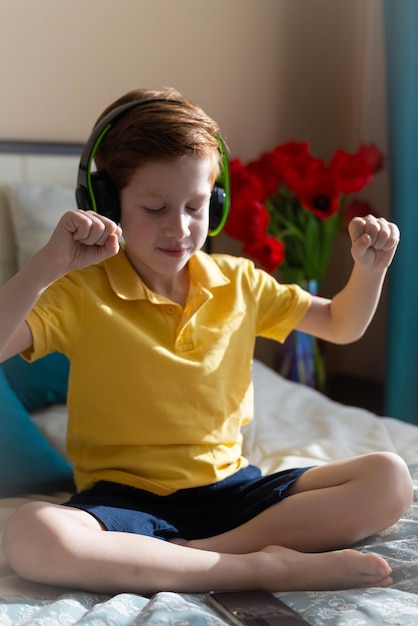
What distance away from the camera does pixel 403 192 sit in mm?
2283

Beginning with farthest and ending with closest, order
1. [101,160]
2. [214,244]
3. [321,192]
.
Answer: [214,244], [321,192], [101,160]

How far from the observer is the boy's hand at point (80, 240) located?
3.37 feet

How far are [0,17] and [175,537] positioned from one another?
1312 mm

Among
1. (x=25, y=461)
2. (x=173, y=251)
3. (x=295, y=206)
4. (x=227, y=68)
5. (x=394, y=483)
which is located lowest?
(x=25, y=461)

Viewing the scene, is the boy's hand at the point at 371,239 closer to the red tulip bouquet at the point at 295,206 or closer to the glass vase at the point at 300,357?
the red tulip bouquet at the point at 295,206

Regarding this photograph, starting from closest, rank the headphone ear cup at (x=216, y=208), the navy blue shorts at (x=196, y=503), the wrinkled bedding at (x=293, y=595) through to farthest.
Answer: the wrinkled bedding at (x=293, y=595), the navy blue shorts at (x=196, y=503), the headphone ear cup at (x=216, y=208)

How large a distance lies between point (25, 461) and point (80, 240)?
500mm

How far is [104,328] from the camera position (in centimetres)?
121

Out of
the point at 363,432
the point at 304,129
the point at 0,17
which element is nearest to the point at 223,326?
the point at 363,432

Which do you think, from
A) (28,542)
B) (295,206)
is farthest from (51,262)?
(295,206)

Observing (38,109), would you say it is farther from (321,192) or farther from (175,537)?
(175,537)

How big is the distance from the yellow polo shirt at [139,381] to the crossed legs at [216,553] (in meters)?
0.13

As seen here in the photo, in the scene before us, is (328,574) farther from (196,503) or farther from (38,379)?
(38,379)

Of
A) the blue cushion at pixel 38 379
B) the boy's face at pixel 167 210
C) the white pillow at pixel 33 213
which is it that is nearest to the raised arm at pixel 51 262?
the boy's face at pixel 167 210
